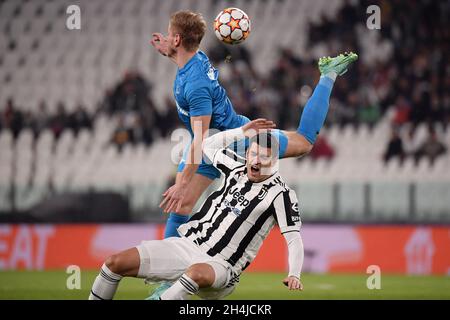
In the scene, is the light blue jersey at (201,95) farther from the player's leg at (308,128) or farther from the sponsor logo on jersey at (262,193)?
the sponsor logo on jersey at (262,193)

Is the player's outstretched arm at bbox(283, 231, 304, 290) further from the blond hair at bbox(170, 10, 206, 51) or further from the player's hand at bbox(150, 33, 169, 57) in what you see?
the player's hand at bbox(150, 33, 169, 57)

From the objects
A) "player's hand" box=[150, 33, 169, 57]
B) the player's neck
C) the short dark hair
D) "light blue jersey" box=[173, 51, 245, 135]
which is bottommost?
the short dark hair

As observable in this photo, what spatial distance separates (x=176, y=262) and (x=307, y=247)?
653cm

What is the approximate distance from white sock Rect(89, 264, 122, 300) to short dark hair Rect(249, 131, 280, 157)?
1.29m

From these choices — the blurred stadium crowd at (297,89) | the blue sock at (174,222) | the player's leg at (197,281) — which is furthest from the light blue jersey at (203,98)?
the blurred stadium crowd at (297,89)

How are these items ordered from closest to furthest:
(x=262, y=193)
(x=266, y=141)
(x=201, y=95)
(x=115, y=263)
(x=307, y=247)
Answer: (x=115, y=263)
(x=262, y=193)
(x=266, y=141)
(x=201, y=95)
(x=307, y=247)

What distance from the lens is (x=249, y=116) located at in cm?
1341

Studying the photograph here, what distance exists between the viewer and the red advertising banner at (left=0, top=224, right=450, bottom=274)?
37.7 feet

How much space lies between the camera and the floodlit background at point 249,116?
1167cm

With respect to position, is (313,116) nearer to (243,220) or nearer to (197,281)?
(243,220)

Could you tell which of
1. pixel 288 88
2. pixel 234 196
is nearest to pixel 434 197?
pixel 288 88

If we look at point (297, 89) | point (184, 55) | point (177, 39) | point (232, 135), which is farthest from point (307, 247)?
point (232, 135)

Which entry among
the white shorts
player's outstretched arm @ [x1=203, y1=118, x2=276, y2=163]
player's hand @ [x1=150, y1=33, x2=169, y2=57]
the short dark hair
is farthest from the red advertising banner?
the white shorts
